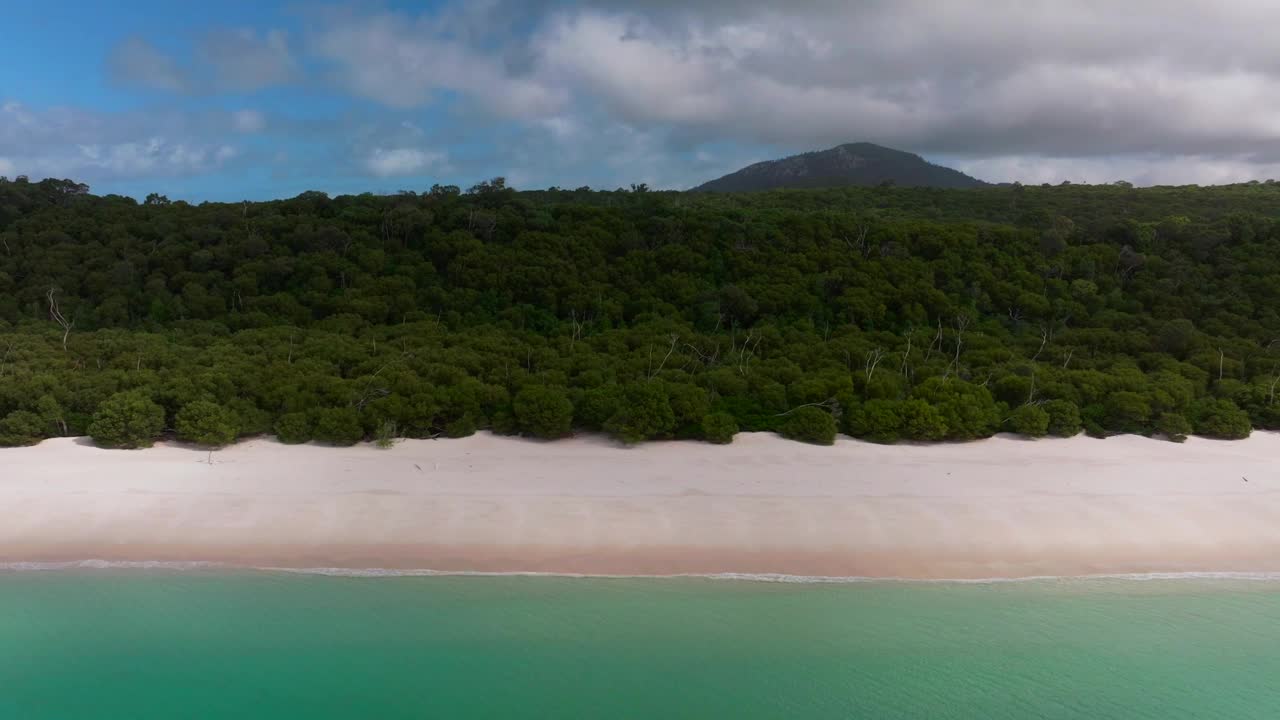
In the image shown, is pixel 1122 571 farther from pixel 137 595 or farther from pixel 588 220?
pixel 588 220

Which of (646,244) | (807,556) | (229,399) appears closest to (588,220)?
(646,244)

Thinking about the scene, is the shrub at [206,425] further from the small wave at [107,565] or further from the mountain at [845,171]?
the mountain at [845,171]

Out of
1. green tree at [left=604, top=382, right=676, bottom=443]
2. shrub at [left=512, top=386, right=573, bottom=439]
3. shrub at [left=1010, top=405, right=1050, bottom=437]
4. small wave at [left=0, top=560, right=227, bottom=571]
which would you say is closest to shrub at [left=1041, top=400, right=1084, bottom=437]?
shrub at [left=1010, top=405, right=1050, bottom=437]

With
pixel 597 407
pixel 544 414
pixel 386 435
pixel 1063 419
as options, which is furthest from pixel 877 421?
pixel 386 435

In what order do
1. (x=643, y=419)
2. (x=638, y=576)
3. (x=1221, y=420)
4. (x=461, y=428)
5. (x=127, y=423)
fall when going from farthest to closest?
(x=1221, y=420) → (x=461, y=428) → (x=643, y=419) → (x=127, y=423) → (x=638, y=576)

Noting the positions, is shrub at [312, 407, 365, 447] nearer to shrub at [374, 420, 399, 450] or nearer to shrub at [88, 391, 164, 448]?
shrub at [374, 420, 399, 450]

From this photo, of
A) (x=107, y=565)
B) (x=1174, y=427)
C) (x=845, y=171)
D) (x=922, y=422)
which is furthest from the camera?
(x=845, y=171)

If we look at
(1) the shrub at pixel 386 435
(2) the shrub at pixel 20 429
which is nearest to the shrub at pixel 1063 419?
(1) the shrub at pixel 386 435

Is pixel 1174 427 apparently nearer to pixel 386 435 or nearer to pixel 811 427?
pixel 811 427
